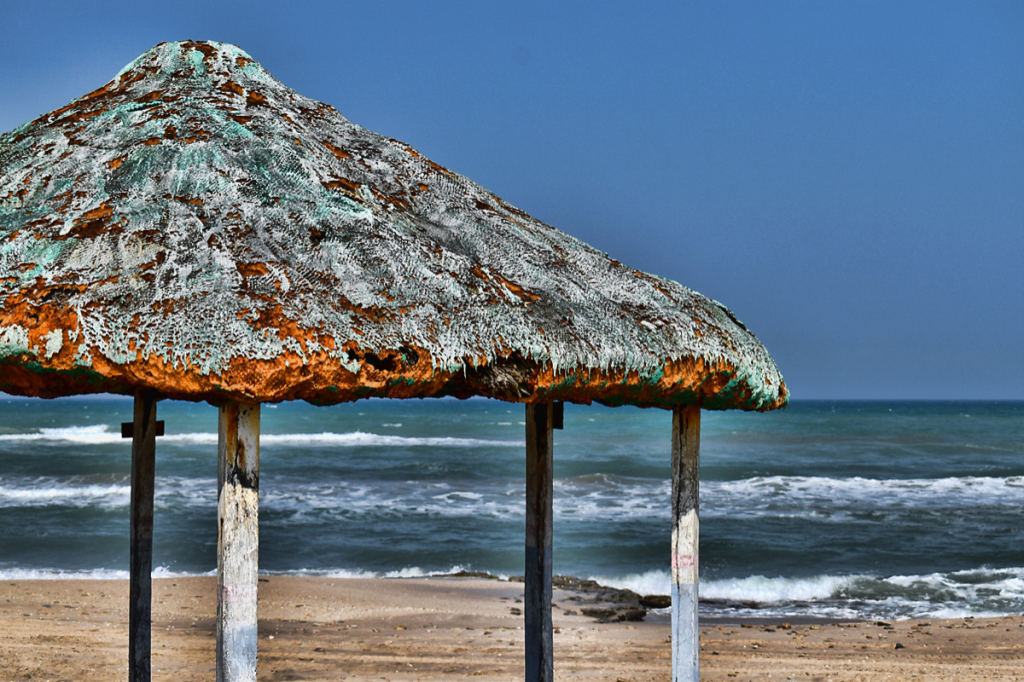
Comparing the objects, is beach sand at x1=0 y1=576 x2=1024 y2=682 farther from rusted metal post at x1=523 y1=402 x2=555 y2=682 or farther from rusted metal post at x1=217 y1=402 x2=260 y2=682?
rusted metal post at x1=217 y1=402 x2=260 y2=682

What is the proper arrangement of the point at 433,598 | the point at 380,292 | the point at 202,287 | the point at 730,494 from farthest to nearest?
1. the point at 730,494
2. the point at 433,598
3. the point at 380,292
4. the point at 202,287

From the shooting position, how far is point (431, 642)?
873 cm

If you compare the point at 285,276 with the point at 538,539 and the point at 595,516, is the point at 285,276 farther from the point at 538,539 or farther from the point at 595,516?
the point at 595,516

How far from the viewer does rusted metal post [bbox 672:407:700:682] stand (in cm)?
367

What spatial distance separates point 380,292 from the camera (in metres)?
2.60

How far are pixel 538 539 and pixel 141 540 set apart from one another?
6.46ft

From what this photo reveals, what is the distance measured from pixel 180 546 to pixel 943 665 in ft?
37.0

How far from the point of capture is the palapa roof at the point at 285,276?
228 centimetres

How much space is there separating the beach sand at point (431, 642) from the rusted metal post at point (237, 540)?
499 centimetres

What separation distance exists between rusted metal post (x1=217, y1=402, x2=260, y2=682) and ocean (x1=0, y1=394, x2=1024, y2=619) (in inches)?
355

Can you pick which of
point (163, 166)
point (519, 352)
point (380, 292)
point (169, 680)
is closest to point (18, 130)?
point (163, 166)

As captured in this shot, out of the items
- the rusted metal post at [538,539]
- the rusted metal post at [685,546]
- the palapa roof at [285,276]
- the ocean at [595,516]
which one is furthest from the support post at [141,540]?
the ocean at [595,516]

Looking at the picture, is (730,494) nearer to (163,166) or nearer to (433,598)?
(433,598)

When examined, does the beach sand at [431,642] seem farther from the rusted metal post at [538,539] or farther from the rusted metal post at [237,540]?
the rusted metal post at [237,540]
